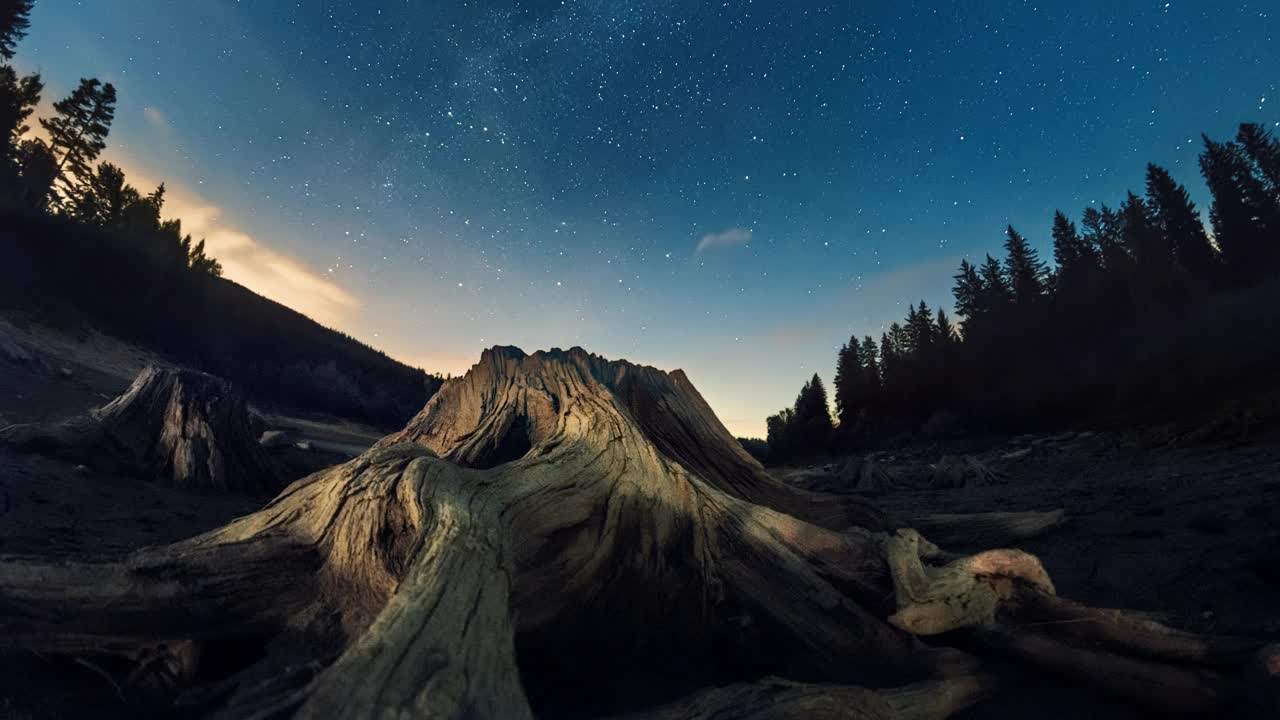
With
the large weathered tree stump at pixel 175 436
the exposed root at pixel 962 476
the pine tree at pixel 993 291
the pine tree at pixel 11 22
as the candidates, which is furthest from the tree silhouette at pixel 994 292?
the pine tree at pixel 11 22

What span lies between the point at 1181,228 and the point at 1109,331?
1386 cm

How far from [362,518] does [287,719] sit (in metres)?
1.37

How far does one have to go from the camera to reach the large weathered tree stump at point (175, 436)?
565 centimetres

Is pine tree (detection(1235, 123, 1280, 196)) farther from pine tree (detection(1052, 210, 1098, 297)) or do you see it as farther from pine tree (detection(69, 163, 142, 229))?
pine tree (detection(69, 163, 142, 229))

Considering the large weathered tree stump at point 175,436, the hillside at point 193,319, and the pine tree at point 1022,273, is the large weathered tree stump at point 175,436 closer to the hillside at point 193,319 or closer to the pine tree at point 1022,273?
the hillside at point 193,319

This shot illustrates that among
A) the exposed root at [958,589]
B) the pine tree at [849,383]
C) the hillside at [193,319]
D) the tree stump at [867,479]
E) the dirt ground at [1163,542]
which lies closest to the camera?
the exposed root at [958,589]

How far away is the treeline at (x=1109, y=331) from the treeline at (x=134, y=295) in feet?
106

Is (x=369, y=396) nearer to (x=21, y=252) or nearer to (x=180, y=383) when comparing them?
(x=21, y=252)

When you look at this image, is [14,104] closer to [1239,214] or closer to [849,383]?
[849,383]

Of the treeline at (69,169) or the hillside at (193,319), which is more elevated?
the treeline at (69,169)

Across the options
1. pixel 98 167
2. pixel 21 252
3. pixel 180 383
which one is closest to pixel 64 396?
pixel 180 383

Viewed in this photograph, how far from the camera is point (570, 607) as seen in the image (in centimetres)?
222

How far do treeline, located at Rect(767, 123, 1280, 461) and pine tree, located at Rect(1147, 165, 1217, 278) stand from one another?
0.10m

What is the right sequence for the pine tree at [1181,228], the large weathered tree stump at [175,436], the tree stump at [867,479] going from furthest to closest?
the pine tree at [1181,228], the tree stump at [867,479], the large weathered tree stump at [175,436]
